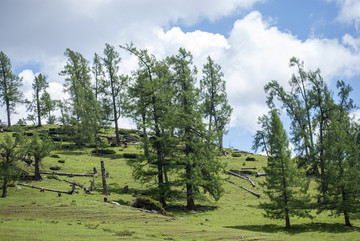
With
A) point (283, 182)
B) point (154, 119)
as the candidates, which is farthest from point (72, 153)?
point (283, 182)

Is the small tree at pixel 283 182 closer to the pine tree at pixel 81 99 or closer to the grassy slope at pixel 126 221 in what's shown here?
the grassy slope at pixel 126 221

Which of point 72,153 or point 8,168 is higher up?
point 72,153

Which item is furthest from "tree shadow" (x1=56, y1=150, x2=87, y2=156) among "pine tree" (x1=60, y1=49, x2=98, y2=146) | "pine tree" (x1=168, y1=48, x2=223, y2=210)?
"pine tree" (x1=168, y1=48, x2=223, y2=210)

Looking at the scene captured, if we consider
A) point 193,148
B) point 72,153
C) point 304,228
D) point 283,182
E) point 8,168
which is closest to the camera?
point 304,228

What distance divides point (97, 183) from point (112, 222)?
1930 centimetres

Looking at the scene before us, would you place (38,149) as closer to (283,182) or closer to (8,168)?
(8,168)

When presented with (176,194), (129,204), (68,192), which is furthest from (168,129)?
(68,192)

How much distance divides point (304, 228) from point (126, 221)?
1798 cm

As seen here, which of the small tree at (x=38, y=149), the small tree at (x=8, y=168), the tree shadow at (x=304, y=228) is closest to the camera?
the tree shadow at (x=304, y=228)

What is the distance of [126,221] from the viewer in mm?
23188

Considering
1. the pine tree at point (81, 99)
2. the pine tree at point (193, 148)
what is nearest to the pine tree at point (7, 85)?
the pine tree at point (81, 99)

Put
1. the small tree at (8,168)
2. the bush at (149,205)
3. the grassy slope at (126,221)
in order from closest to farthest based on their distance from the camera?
the grassy slope at (126,221)
the bush at (149,205)
the small tree at (8,168)

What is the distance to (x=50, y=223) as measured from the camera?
1984cm

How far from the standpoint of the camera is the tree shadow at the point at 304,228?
88.1 feet
